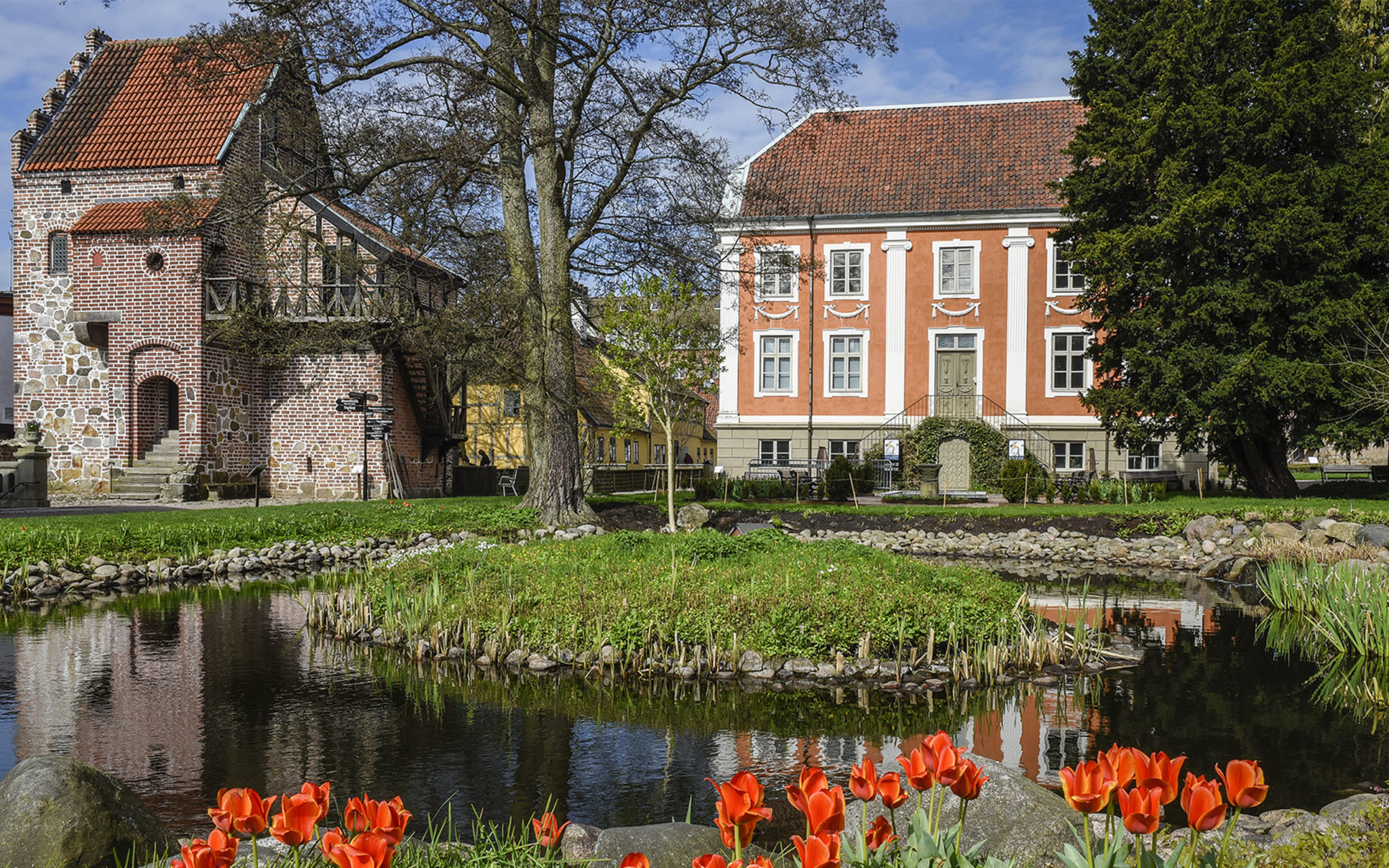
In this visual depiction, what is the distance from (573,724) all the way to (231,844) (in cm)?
505

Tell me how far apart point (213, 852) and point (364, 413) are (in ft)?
86.3

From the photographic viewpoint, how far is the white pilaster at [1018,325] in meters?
31.4

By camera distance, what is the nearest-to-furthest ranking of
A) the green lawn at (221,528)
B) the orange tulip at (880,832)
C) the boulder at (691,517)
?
the orange tulip at (880,832) < the green lawn at (221,528) < the boulder at (691,517)

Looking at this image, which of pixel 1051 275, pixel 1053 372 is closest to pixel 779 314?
pixel 1051 275

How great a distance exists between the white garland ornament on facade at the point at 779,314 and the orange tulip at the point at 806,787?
30.8 m

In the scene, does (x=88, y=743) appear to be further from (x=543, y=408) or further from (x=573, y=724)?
(x=543, y=408)

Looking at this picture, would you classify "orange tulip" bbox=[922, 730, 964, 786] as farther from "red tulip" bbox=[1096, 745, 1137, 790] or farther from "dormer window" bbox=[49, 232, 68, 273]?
"dormer window" bbox=[49, 232, 68, 273]

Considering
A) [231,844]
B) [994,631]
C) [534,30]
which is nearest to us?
[231,844]

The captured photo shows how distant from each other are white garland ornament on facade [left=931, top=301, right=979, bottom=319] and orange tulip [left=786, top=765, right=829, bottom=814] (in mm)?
30837

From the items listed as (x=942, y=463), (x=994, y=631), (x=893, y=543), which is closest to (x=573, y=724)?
(x=994, y=631)

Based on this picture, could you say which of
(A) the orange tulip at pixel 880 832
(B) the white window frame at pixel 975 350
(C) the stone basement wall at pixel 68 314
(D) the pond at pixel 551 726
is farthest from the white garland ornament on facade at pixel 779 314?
(A) the orange tulip at pixel 880 832

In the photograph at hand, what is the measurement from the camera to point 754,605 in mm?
9070

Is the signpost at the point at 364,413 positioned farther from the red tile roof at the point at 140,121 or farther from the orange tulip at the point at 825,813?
the orange tulip at the point at 825,813

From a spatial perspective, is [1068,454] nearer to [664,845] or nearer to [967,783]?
[664,845]
